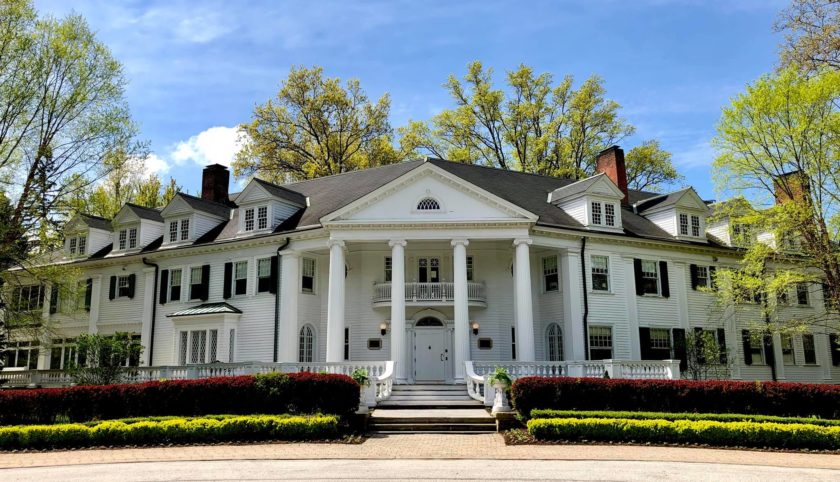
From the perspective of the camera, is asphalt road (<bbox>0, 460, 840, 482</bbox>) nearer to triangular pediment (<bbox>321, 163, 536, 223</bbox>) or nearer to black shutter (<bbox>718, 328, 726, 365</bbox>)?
triangular pediment (<bbox>321, 163, 536, 223</bbox>)

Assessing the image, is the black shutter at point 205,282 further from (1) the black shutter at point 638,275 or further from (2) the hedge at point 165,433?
(1) the black shutter at point 638,275

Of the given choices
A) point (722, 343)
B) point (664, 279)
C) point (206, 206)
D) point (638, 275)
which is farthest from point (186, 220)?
point (722, 343)

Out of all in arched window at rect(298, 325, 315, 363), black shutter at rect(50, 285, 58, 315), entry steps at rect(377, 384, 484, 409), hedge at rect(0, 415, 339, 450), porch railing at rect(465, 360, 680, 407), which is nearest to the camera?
hedge at rect(0, 415, 339, 450)

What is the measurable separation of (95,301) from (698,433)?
2755 centimetres

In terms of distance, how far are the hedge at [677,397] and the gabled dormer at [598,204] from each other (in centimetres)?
1101

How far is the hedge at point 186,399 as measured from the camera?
18.5 metres

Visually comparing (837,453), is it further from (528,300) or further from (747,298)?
(747,298)

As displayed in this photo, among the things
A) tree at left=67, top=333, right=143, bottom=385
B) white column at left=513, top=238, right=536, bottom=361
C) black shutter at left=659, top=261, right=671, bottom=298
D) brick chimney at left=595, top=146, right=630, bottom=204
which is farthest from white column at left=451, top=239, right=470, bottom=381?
tree at left=67, top=333, right=143, bottom=385

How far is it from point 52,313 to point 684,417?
29350mm

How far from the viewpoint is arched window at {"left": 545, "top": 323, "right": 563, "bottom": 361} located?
2830 centimetres

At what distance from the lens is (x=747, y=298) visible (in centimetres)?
3095

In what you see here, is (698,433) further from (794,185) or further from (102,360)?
(102,360)

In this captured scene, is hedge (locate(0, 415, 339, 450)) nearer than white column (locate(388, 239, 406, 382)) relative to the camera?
Yes

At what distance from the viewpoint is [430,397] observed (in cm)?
2291
